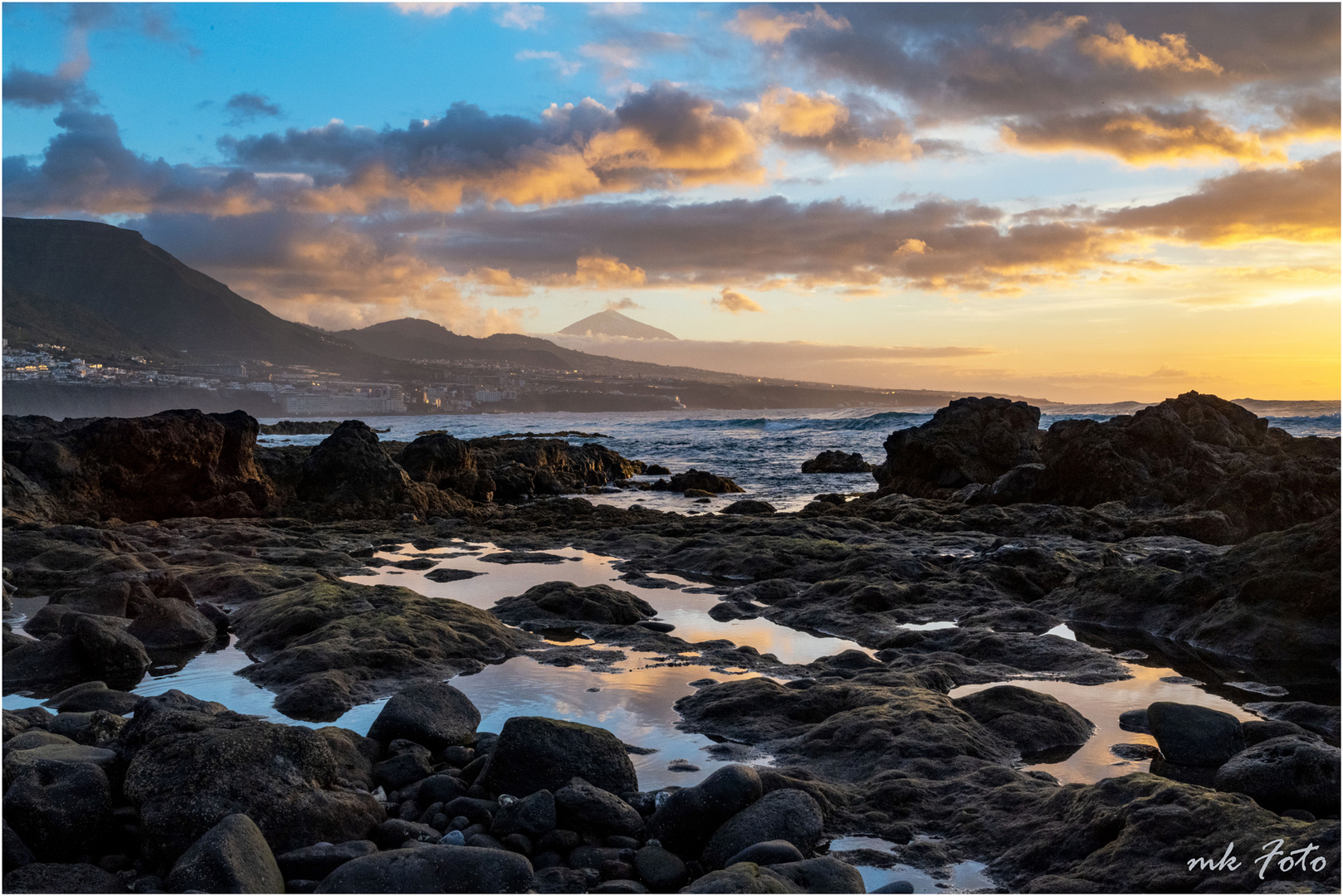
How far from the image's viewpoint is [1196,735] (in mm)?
5574

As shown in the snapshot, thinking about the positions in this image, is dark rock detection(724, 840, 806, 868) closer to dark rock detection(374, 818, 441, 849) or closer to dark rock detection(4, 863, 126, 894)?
dark rock detection(374, 818, 441, 849)

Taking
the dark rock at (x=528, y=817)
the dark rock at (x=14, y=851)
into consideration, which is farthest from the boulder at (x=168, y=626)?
the dark rock at (x=528, y=817)

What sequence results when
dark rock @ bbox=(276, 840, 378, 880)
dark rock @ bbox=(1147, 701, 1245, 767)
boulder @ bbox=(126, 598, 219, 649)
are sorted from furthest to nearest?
1. boulder @ bbox=(126, 598, 219, 649)
2. dark rock @ bbox=(1147, 701, 1245, 767)
3. dark rock @ bbox=(276, 840, 378, 880)

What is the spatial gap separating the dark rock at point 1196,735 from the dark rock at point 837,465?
28.8 meters

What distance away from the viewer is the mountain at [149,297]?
172625 mm

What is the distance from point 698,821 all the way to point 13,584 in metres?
10.4

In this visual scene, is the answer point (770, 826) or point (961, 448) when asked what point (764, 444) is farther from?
point (770, 826)

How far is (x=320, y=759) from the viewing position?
4.76 metres

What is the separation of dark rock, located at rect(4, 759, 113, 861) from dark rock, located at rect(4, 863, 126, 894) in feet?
0.44

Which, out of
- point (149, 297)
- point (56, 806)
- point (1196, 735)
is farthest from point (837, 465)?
point (149, 297)

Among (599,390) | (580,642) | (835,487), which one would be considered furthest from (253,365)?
(580,642)

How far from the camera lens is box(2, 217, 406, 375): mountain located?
566ft

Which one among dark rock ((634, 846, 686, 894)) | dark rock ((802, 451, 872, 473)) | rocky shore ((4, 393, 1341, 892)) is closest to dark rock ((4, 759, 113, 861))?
rocky shore ((4, 393, 1341, 892))

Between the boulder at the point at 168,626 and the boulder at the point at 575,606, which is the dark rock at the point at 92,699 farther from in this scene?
the boulder at the point at 575,606
